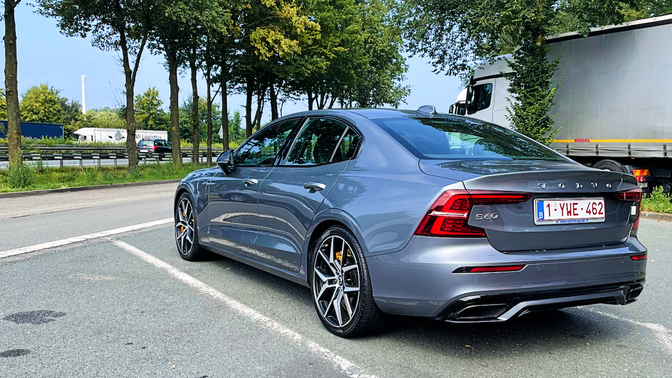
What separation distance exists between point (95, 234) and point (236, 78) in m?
24.2

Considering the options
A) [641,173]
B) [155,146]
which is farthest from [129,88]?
[155,146]

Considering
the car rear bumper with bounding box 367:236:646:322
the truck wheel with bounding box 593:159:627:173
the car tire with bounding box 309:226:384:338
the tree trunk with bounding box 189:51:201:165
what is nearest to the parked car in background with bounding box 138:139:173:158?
the tree trunk with bounding box 189:51:201:165

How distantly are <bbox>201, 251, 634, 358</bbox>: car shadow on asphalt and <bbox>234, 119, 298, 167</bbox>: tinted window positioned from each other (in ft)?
4.40

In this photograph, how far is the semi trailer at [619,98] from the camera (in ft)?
45.0

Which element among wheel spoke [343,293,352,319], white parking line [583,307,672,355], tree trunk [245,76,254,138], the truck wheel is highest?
Answer: tree trunk [245,76,254,138]

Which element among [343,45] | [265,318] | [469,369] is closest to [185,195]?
[265,318]

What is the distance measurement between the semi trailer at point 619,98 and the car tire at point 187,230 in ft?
37.0

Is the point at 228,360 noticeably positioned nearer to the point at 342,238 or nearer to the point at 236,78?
the point at 342,238

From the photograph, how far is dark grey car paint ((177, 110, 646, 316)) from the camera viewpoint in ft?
10.4

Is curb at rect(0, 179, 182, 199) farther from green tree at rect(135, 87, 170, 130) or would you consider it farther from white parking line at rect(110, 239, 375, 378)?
green tree at rect(135, 87, 170, 130)

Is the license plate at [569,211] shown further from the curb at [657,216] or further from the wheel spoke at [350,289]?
the curb at [657,216]

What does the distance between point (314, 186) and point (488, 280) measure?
4.92 ft

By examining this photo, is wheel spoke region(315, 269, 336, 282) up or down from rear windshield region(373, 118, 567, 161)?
down

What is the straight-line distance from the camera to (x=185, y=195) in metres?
6.32
